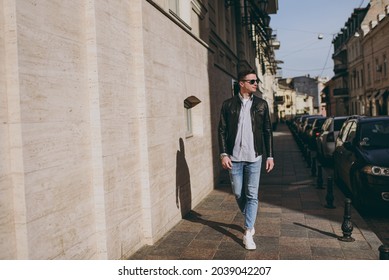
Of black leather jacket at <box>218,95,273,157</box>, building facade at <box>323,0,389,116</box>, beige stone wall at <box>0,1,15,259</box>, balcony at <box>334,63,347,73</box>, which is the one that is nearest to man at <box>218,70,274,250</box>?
black leather jacket at <box>218,95,273,157</box>

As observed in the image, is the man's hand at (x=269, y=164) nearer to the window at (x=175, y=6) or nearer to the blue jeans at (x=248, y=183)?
the blue jeans at (x=248, y=183)

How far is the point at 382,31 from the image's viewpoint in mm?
35562

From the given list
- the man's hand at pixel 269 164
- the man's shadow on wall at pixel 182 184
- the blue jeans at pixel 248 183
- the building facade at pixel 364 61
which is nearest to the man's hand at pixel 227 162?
the blue jeans at pixel 248 183

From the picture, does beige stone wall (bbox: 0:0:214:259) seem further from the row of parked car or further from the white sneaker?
the row of parked car

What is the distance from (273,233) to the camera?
564 centimetres

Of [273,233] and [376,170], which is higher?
[376,170]

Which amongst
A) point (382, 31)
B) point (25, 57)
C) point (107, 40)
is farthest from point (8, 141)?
point (382, 31)

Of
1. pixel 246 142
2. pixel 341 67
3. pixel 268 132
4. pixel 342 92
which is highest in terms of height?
pixel 341 67

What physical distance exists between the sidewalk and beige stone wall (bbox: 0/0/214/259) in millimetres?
405

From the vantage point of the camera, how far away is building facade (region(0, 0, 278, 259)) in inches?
122

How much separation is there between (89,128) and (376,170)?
15.3 feet

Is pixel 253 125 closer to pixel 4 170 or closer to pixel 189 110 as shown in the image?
pixel 4 170

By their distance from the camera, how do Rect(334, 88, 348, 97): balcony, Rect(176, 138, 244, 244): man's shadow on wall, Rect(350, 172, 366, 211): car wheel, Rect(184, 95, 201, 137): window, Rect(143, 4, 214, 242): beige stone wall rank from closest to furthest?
Rect(143, 4, 214, 242): beige stone wall, Rect(176, 138, 244, 244): man's shadow on wall, Rect(350, 172, 366, 211): car wheel, Rect(184, 95, 201, 137): window, Rect(334, 88, 348, 97): balcony

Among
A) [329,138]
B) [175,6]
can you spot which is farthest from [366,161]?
[329,138]
